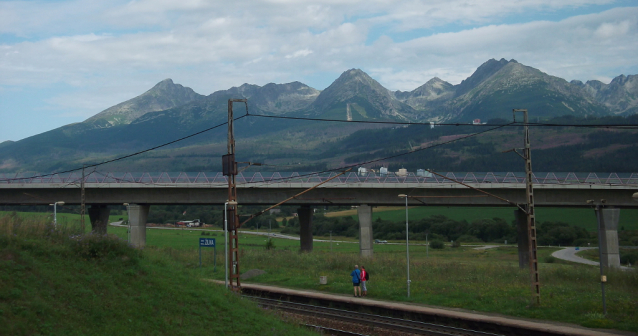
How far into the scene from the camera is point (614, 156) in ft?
634

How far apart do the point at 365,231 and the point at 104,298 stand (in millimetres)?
47139

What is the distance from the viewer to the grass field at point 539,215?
13200 cm

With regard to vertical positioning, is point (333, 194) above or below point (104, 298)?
above

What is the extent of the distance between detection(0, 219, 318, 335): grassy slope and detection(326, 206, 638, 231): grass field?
11666 cm

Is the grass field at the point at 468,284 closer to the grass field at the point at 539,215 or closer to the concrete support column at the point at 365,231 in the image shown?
the concrete support column at the point at 365,231

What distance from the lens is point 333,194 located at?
65.6 m

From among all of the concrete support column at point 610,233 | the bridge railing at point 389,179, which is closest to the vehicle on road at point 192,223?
the bridge railing at point 389,179

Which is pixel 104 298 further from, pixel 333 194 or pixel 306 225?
pixel 306 225

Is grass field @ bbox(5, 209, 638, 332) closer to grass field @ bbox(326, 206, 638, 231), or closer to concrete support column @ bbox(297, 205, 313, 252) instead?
concrete support column @ bbox(297, 205, 313, 252)

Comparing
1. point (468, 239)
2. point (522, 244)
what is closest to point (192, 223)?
point (468, 239)

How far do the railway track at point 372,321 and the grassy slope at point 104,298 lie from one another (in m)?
5.82

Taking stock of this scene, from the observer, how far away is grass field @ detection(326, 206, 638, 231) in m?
132

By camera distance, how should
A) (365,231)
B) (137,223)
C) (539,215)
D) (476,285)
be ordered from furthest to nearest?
1. (539,215)
2. (137,223)
3. (365,231)
4. (476,285)

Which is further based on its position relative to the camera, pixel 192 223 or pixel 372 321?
pixel 192 223
